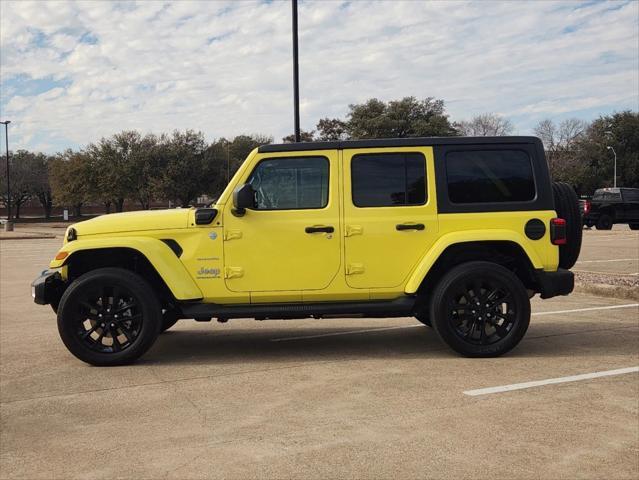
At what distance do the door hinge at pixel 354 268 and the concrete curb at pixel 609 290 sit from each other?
4979 mm

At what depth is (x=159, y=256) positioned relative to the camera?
5.76 metres

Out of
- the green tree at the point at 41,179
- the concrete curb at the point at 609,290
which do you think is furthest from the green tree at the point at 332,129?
the concrete curb at the point at 609,290

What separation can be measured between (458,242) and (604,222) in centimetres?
2465

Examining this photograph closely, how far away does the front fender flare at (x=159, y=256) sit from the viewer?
5.74 metres

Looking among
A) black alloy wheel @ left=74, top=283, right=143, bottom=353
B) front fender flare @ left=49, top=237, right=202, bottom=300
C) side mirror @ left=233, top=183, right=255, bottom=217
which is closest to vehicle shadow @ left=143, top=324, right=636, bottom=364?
black alloy wheel @ left=74, top=283, right=143, bottom=353

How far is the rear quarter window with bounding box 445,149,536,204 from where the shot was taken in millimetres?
6012

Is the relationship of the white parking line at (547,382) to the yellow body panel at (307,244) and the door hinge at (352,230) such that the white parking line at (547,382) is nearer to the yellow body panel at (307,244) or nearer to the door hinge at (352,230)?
the yellow body panel at (307,244)

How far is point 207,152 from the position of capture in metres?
60.2

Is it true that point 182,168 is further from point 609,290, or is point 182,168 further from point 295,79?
point 609,290

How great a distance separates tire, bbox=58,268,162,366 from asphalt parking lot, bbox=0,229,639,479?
18 cm

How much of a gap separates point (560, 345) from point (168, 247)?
3.84 meters

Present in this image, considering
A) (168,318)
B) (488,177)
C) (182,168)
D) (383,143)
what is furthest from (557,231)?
(182,168)

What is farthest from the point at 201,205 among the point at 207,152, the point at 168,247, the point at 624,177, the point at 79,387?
the point at 624,177

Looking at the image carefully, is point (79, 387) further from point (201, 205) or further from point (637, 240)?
point (637, 240)
